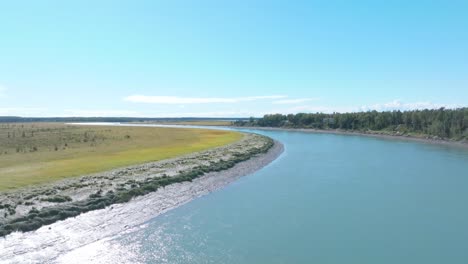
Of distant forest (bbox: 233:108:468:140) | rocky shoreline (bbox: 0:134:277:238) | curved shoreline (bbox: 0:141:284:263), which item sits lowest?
curved shoreline (bbox: 0:141:284:263)

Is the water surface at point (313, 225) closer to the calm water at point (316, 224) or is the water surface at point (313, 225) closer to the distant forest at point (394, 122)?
the calm water at point (316, 224)

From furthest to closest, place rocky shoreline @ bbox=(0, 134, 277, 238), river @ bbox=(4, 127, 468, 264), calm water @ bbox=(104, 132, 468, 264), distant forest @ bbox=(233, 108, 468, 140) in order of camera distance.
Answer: distant forest @ bbox=(233, 108, 468, 140), rocky shoreline @ bbox=(0, 134, 277, 238), calm water @ bbox=(104, 132, 468, 264), river @ bbox=(4, 127, 468, 264)

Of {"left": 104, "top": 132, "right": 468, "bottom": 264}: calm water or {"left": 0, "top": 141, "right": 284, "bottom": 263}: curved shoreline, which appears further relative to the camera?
{"left": 104, "top": 132, "right": 468, "bottom": 264}: calm water

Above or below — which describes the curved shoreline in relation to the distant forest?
below

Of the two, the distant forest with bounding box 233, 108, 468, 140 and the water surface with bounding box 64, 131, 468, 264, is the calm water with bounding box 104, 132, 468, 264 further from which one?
the distant forest with bounding box 233, 108, 468, 140

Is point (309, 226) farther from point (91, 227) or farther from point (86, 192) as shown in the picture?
point (86, 192)

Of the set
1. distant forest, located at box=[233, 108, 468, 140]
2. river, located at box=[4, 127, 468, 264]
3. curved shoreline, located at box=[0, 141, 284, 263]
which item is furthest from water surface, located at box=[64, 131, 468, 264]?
distant forest, located at box=[233, 108, 468, 140]

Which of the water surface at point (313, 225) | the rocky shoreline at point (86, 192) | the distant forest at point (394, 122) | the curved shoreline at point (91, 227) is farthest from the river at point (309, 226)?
the distant forest at point (394, 122)
